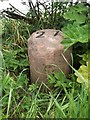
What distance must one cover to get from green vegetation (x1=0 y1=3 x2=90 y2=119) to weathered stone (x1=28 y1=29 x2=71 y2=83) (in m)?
0.07

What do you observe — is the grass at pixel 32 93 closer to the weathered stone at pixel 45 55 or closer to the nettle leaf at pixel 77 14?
the weathered stone at pixel 45 55

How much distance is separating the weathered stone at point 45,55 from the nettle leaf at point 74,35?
18 cm

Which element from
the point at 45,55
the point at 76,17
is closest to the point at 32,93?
the point at 45,55

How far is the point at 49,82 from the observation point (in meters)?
2.93

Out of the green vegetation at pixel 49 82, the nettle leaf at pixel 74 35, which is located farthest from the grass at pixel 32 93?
the nettle leaf at pixel 74 35

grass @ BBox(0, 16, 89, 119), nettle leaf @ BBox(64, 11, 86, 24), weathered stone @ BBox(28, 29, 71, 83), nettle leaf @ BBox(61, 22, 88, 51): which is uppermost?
nettle leaf @ BBox(64, 11, 86, 24)

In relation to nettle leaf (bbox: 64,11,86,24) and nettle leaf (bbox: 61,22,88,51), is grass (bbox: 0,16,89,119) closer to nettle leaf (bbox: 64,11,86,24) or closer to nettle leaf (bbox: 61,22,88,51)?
nettle leaf (bbox: 61,22,88,51)

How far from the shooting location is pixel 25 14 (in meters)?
3.73

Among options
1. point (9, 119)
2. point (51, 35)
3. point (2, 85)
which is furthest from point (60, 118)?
point (51, 35)

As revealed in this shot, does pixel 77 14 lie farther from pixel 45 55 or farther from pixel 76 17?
pixel 45 55

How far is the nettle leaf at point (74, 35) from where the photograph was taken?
2.67 metres

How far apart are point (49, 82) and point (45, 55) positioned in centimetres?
21

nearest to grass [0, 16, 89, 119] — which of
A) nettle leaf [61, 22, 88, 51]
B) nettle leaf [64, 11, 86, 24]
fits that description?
nettle leaf [61, 22, 88, 51]

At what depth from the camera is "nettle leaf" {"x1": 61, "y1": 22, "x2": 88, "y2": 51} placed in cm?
267
